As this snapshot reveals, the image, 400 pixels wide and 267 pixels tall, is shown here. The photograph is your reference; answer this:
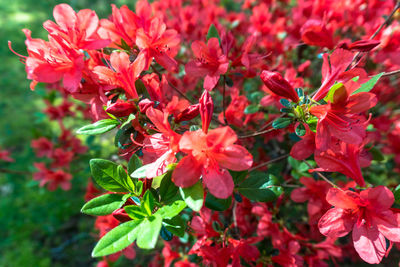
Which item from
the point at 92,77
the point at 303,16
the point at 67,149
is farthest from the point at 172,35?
the point at 67,149

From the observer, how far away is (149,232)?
2.12ft

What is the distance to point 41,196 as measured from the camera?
290 cm

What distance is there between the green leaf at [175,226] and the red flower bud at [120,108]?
36 cm

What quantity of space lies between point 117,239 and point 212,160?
1.09ft

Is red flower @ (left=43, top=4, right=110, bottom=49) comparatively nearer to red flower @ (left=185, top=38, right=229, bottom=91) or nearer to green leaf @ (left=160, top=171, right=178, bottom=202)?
red flower @ (left=185, top=38, right=229, bottom=91)

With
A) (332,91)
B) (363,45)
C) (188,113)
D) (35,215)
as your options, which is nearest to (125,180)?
(188,113)

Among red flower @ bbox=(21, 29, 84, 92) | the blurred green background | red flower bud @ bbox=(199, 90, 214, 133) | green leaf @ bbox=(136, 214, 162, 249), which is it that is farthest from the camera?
the blurred green background

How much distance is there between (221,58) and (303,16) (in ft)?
4.03

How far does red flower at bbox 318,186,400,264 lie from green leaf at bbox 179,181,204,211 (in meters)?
0.40

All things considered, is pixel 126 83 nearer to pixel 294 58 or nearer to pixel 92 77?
pixel 92 77

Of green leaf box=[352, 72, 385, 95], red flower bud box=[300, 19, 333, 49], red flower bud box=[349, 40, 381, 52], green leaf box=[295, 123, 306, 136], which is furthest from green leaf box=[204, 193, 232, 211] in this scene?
red flower bud box=[300, 19, 333, 49]

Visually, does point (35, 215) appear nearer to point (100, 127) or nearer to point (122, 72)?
point (100, 127)

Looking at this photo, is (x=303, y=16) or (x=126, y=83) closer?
(x=126, y=83)

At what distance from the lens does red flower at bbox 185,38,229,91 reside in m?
0.93
